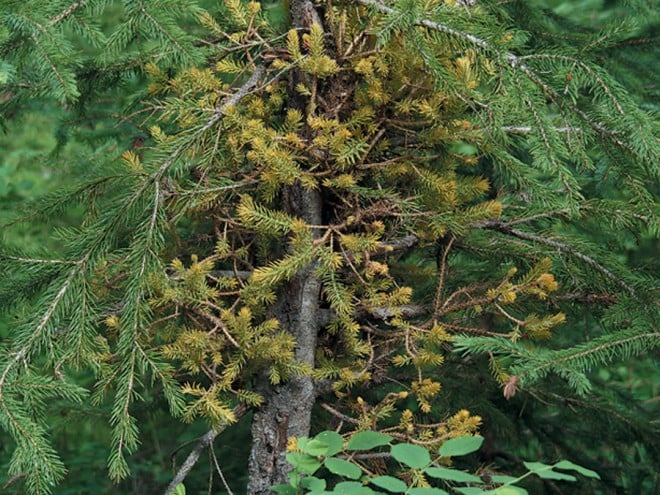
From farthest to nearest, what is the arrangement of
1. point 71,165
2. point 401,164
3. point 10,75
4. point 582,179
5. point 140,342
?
point 71,165, point 582,179, point 401,164, point 140,342, point 10,75

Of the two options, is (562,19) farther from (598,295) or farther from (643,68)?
(598,295)

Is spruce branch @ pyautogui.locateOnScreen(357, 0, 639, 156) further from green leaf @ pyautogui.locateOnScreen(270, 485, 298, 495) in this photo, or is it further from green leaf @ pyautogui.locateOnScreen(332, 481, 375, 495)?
green leaf @ pyautogui.locateOnScreen(270, 485, 298, 495)

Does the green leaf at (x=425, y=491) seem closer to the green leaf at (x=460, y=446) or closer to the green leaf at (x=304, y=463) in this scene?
the green leaf at (x=460, y=446)

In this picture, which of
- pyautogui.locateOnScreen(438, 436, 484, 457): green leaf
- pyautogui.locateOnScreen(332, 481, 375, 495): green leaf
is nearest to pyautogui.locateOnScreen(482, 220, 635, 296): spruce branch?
pyautogui.locateOnScreen(438, 436, 484, 457): green leaf

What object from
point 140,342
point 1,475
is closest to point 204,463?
point 1,475

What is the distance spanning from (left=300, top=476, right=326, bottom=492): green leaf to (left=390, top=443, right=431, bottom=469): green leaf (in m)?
0.19

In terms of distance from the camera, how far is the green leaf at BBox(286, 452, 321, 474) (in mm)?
2316

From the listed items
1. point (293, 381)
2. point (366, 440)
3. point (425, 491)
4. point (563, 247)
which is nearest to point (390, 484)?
point (425, 491)

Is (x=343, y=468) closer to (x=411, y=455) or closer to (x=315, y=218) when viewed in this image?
(x=411, y=455)

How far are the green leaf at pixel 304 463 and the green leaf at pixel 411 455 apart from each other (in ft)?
0.66

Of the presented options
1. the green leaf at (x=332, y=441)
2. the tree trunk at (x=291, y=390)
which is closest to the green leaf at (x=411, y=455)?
the green leaf at (x=332, y=441)

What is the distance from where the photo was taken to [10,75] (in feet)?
7.47

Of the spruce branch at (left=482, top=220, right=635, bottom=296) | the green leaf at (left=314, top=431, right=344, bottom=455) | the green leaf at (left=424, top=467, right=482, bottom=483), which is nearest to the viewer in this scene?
the green leaf at (left=424, top=467, right=482, bottom=483)

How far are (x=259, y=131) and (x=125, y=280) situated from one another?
2.12 ft
